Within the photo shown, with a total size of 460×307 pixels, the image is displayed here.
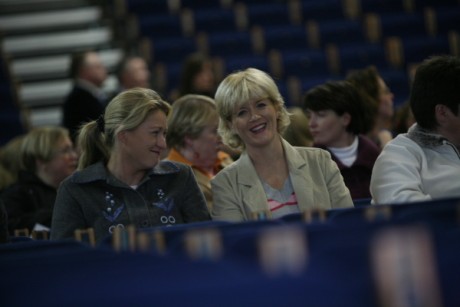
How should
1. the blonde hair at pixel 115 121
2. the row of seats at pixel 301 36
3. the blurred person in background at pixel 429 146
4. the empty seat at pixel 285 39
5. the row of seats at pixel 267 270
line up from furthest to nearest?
1. the empty seat at pixel 285 39
2. the row of seats at pixel 301 36
3. the blonde hair at pixel 115 121
4. the blurred person in background at pixel 429 146
5. the row of seats at pixel 267 270

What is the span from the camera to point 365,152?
4359mm

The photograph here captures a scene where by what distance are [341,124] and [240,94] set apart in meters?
0.81

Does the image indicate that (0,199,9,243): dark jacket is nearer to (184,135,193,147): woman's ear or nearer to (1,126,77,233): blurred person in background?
(184,135,193,147): woman's ear

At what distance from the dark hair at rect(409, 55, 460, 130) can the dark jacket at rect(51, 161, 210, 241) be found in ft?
3.02

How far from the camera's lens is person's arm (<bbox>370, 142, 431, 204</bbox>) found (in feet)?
10.6

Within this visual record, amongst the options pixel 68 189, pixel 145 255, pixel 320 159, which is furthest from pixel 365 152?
pixel 145 255

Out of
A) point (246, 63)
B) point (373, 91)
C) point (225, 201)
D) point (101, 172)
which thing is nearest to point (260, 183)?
point (225, 201)

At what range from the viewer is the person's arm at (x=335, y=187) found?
3.64 metres

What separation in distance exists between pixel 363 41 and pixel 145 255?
7.21m

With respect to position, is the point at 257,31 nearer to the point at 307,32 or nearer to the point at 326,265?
the point at 307,32

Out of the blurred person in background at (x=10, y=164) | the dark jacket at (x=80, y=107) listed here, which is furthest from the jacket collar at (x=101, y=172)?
the dark jacket at (x=80, y=107)

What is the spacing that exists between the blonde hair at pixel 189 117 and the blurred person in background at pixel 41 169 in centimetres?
82

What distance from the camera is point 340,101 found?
14.5 ft

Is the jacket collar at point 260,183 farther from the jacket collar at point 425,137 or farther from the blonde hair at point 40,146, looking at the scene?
the blonde hair at point 40,146
